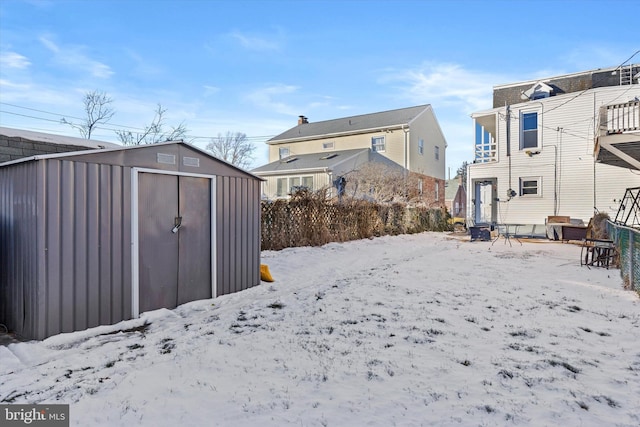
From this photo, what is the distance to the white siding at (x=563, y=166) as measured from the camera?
13492mm

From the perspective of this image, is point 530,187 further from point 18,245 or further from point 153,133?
Result: point 153,133

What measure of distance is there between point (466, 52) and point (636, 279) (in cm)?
1000

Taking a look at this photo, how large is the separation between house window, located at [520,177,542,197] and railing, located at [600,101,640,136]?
5189mm

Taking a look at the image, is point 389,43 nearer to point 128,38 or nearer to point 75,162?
point 128,38

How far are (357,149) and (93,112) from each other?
14.4 m

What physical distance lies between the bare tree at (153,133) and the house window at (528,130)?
1658 cm

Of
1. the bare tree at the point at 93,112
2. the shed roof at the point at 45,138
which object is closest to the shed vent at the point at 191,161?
the shed roof at the point at 45,138

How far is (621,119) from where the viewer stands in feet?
31.5

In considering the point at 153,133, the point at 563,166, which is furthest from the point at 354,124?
the point at 563,166

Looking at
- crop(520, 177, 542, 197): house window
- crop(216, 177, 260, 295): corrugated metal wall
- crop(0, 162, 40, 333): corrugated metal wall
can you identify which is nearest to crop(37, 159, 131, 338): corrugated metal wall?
crop(0, 162, 40, 333): corrugated metal wall

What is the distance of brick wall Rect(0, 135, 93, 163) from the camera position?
4.84 metres

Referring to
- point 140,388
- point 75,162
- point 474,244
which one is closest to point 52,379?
point 140,388

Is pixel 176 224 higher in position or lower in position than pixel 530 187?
lower

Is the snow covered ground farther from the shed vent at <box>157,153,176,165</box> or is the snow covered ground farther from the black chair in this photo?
the black chair
